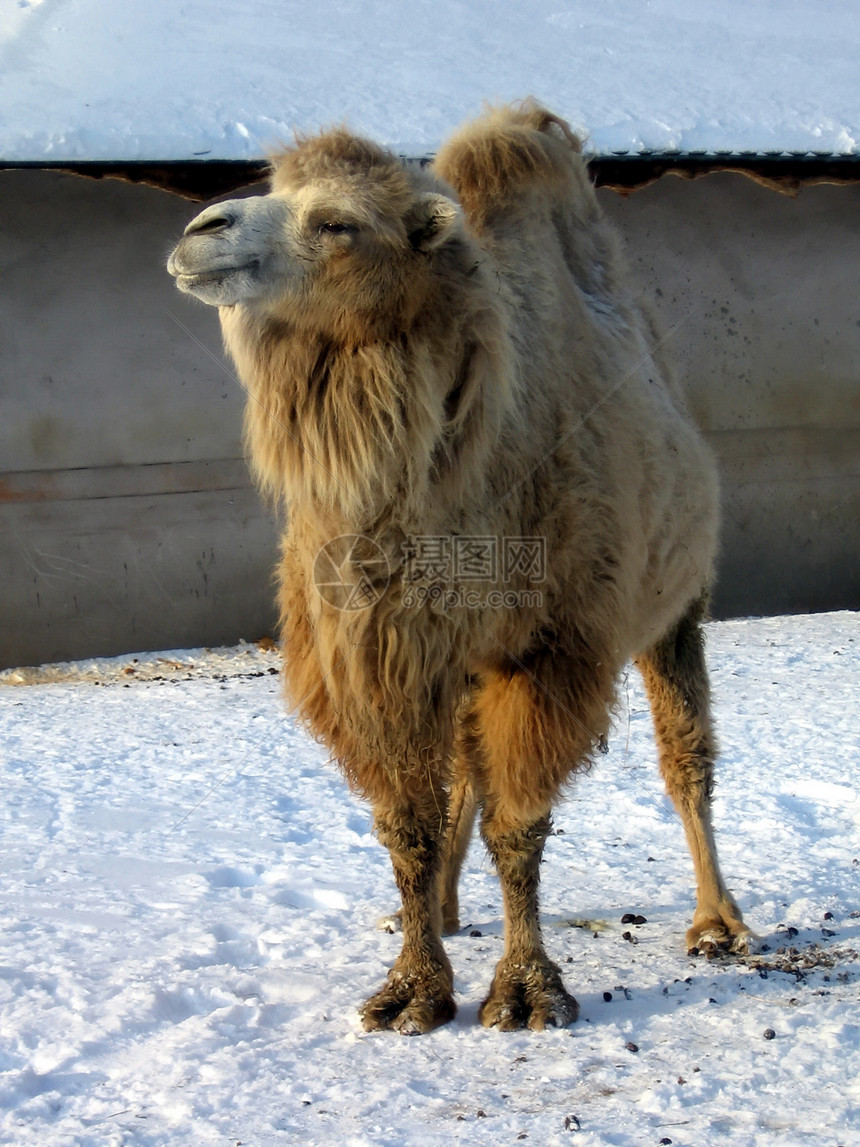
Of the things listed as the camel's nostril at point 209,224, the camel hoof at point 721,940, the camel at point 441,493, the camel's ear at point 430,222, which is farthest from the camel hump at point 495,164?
the camel hoof at point 721,940

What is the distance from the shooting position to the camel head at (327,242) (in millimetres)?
2744

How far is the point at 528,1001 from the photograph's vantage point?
10.6 feet

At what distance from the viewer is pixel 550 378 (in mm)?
3381

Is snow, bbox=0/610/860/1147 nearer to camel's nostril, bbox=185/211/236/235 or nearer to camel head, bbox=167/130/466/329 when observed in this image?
camel head, bbox=167/130/466/329

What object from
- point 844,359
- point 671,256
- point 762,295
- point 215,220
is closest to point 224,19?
point 671,256

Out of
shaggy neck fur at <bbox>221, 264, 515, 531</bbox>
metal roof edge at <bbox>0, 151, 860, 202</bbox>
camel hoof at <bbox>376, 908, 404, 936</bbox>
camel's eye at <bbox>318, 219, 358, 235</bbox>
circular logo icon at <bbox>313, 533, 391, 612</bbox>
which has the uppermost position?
metal roof edge at <bbox>0, 151, 860, 202</bbox>

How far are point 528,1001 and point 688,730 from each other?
4.36 feet

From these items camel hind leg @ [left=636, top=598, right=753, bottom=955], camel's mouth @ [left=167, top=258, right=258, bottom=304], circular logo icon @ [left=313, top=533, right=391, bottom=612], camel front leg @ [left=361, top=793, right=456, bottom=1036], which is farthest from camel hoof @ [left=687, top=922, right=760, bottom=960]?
camel's mouth @ [left=167, top=258, right=258, bottom=304]

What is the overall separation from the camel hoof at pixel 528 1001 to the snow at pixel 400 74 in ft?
15.8

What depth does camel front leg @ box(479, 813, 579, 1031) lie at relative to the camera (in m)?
3.20

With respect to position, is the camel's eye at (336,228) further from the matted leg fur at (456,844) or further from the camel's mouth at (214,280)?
the matted leg fur at (456,844)

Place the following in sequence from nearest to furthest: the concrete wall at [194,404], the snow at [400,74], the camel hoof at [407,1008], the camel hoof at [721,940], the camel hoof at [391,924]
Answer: the camel hoof at [407,1008] < the camel hoof at [721,940] < the camel hoof at [391,924] < the snow at [400,74] < the concrete wall at [194,404]

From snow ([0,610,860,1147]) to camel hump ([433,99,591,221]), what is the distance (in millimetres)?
1906

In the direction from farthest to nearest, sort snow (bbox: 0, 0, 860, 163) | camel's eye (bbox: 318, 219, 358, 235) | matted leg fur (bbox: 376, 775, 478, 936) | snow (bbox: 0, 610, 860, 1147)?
snow (bbox: 0, 0, 860, 163)
matted leg fur (bbox: 376, 775, 478, 936)
camel's eye (bbox: 318, 219, 358, 235)
snow (bbox: 0, 610, 860, 1147)
